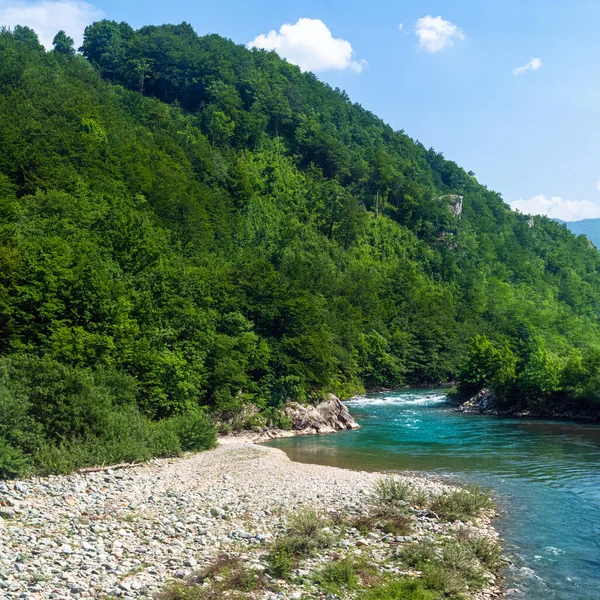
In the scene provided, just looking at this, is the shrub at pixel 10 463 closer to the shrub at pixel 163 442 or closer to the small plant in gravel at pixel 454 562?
the shrub at pixel 163 442

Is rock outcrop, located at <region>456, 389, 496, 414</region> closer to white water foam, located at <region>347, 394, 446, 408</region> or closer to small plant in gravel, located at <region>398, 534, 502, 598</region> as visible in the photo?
white water foam, located at <region>347, 394, 446, 408</region>

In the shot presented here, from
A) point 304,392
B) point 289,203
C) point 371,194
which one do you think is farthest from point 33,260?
point 371,194

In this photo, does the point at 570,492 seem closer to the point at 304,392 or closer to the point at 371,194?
the point at 304,392

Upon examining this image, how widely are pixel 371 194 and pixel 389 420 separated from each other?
8651 centimetres

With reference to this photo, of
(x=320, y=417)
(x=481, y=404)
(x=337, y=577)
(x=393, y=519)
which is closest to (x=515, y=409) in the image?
(x=481, y=404)

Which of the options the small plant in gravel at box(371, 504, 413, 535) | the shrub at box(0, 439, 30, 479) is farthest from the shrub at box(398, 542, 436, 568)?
the shrub at box(0, 439, 30, 479)

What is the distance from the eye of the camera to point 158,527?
671 inches

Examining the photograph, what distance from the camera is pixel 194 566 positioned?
14.3 m

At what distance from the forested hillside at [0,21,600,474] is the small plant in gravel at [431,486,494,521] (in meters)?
14.2

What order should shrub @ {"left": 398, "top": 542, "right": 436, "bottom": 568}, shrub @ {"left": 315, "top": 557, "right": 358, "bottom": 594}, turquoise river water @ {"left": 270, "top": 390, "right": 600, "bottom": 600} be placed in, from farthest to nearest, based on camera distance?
1. turquoise river water @ {"left": 270, "top": 390, "right": 600, "bottom": 600}
2. shrub @ {"left": 398, "top": 542, "right": 436, "bottom": 568}
3. shrub @ {"left": 315, "top": 557, "right": 358, "bottom": 594}

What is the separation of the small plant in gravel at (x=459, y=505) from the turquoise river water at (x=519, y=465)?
89 centimetres

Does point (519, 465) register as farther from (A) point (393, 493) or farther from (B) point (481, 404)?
(B) point (481, 404)

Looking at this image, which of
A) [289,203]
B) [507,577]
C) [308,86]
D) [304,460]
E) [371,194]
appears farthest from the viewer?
[308,86]

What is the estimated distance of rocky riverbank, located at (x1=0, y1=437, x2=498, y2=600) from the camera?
1312 cm
